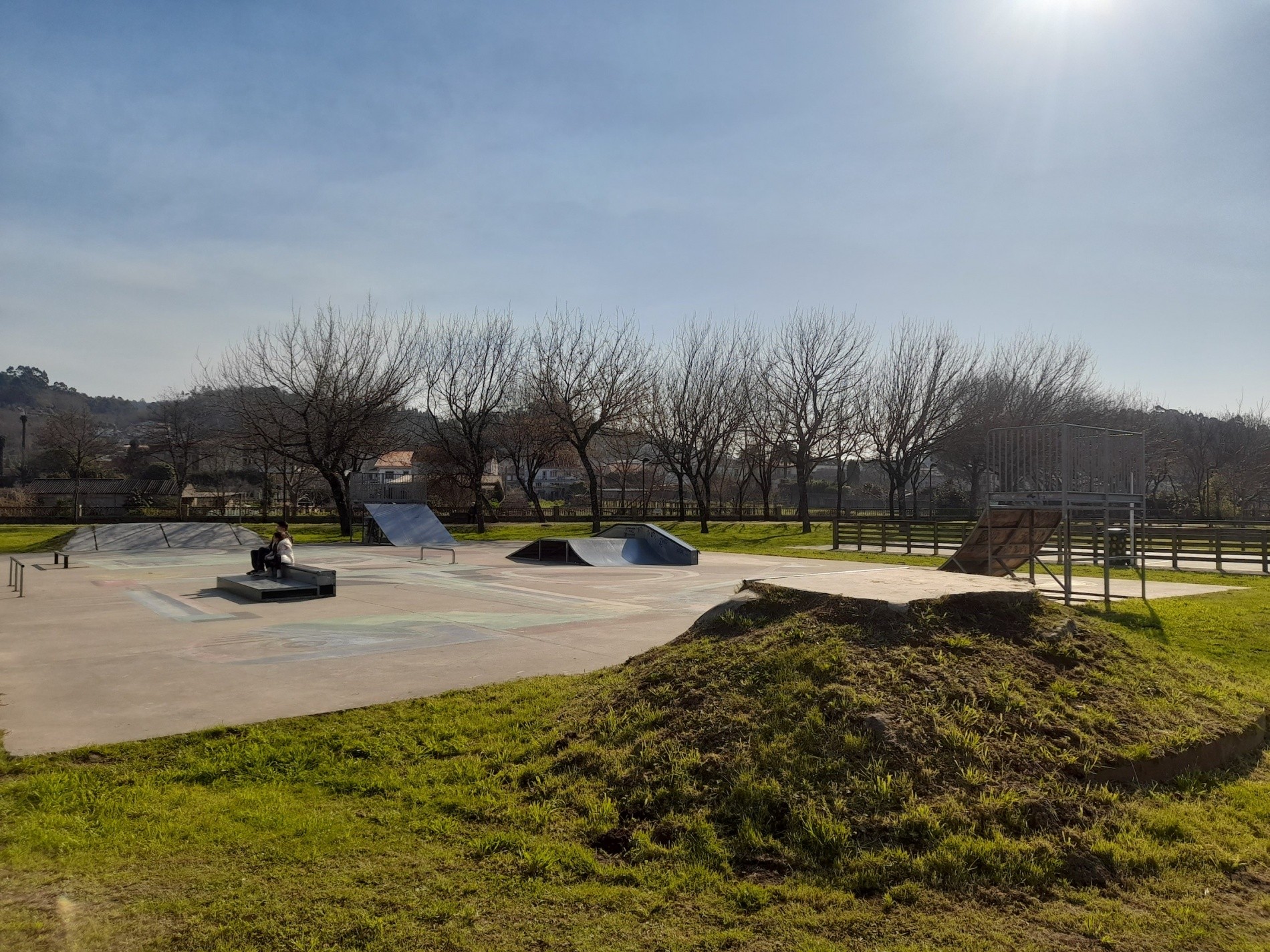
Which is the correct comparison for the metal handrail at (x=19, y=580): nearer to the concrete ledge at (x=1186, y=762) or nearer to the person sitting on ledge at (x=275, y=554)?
A: the person sitting on ledge at (x=275, y=554)

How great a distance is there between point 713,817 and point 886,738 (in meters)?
1.13

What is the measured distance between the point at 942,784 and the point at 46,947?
4068 mm

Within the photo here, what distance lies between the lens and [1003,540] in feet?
42.8

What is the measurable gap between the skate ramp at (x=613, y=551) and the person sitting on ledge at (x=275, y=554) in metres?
7.37

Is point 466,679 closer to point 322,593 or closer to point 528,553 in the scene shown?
point 322,593

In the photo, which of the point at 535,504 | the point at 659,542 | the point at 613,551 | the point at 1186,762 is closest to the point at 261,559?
the point at 613,551

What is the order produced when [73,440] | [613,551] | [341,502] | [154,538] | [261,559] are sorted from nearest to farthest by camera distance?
[261,559] → [613,551] → [154,538] → [341,502] → [73,440]

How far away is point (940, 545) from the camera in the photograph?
28922 millimetres

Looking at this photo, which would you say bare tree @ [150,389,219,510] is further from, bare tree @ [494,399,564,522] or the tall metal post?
the tall metal post

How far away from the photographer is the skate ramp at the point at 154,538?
2506cm

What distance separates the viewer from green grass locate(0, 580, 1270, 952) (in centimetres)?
325

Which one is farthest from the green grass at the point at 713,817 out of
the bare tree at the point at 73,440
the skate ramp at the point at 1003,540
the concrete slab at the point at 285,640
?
the bare tree at the point at 73,440

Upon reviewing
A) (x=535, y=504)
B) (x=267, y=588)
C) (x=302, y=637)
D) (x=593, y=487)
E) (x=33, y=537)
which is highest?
(x=593, y=487)

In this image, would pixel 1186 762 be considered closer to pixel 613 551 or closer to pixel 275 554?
pixel 275 554
